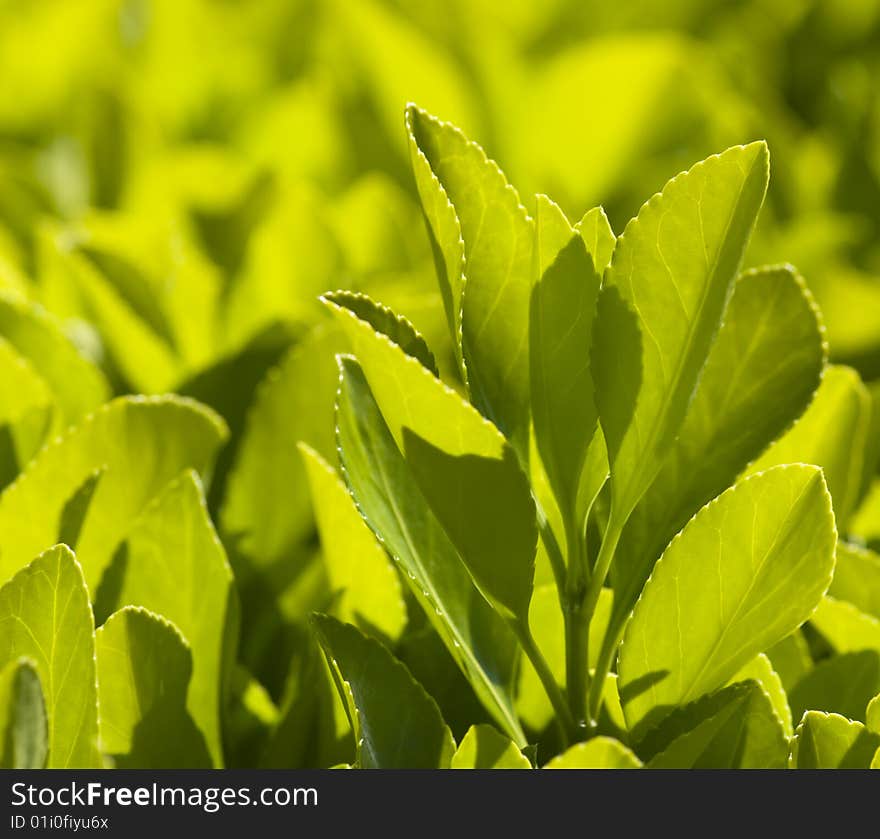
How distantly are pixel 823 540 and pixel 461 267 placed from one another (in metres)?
0.25

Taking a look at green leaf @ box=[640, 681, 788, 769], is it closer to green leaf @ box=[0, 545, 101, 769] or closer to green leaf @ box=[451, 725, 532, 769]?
green leaf @ box=[451, 725, 532, 769]

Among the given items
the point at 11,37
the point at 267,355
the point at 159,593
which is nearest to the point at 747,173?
the point at 159,593

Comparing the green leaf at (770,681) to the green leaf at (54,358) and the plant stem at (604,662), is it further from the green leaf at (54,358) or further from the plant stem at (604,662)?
the green leaf at (54,358)

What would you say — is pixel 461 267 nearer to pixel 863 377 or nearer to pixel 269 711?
pixel 269 711

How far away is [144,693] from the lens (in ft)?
2.71

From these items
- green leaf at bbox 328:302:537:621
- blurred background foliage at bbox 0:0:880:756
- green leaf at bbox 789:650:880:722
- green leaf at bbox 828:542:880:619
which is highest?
blurred background foliage at bbox 0:0:880:756

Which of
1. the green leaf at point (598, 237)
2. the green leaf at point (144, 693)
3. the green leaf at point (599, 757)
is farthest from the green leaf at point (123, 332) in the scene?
the green leaf at point (599, 757)

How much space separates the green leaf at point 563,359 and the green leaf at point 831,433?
0.29m

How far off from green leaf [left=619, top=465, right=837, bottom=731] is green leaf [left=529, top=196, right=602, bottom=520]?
0.07m

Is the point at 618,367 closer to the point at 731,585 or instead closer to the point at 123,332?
the point at 731,585

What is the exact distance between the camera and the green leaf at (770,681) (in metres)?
0.82

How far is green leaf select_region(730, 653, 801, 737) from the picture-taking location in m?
0.82

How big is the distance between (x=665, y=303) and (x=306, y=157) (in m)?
1.24

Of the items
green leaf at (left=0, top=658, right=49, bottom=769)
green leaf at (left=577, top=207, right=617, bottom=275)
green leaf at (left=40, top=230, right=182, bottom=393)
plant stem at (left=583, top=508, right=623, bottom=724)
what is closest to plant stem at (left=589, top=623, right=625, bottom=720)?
plant stem at (left=583, top=508, right=623, bottom=724)
